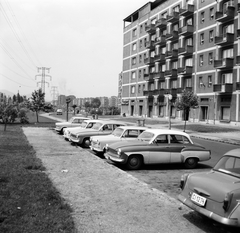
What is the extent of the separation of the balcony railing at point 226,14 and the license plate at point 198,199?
33.8 meters

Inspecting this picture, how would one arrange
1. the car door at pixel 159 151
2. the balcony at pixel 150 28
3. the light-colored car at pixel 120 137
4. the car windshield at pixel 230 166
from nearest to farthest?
the car windshield at pixel 230 166 < the car door at pixel 159 151 < the light-colored car at pixel 120 137 < the balcony at pixel 150 28

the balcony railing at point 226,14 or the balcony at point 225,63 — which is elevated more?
the balcony railing at point 226,14

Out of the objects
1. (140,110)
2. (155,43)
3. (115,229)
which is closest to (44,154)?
(115,229)

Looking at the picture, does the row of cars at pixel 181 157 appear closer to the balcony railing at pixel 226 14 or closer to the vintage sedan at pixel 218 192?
the vintage sedan at pixel 218 192

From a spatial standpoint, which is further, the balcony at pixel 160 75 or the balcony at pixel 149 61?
the balcony at pixel 149 61

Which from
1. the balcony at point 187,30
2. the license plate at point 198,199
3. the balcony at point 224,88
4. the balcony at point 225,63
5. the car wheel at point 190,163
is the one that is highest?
the balcony at point 187,30

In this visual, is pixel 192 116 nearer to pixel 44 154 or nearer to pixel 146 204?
pixel 44 154

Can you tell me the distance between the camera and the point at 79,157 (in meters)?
11.3

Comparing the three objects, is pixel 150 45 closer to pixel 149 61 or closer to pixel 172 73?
pixel 149 61

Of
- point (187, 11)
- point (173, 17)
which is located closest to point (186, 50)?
Answer: point (187, 11)

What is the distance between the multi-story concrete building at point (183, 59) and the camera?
34.8 meters

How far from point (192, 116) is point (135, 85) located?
786 inches

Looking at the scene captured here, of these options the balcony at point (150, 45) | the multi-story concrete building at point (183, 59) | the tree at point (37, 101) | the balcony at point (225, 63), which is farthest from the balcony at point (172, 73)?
the tree at point (37, 101)

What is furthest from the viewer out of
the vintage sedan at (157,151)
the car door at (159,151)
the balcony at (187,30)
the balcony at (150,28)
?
the balcony at (150,28)
